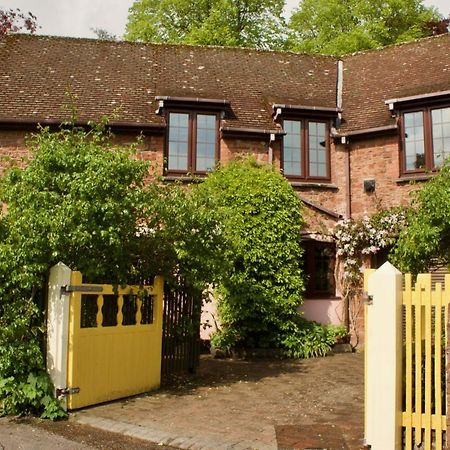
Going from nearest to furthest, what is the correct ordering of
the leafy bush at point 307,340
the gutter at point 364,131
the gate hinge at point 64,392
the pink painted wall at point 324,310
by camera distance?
the gate hinge at point 64,392, the leafy bush at point 307,340, the pink painted wall at point 324,310, the gutter at point 364,131

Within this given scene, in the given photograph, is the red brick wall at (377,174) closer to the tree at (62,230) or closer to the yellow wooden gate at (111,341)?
the tree at (62,230)

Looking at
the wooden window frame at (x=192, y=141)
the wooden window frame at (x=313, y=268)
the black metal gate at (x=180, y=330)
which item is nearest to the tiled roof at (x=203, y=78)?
the wooden window frame at (x=192, y=141)

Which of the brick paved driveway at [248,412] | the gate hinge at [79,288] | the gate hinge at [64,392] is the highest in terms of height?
the gate hinge at [79,288]

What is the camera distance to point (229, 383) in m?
10.1

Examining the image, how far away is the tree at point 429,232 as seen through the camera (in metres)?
9.78

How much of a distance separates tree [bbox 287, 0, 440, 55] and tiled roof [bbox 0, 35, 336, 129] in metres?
10.5

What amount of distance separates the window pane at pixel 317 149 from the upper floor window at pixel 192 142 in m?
2.68

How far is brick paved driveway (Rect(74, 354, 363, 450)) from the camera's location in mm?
6598

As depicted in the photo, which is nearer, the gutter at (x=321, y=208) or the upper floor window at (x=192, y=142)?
the gutter at (x=321, y=208)

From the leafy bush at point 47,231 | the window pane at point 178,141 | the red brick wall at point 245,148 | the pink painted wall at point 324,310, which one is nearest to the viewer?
the leafy bush at point 47,231

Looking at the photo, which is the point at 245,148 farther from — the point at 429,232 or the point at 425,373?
the point at 425,373

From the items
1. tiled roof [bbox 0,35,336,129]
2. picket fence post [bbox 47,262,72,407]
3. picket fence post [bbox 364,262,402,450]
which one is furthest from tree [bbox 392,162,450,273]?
tiled roof [bbox 0,35,336,129]

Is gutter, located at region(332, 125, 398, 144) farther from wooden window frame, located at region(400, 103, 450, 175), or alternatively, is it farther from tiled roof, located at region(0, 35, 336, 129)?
tiled roof, located at region(0, 35, 336, 129)

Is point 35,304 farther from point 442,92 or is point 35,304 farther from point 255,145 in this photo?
point 442,92
